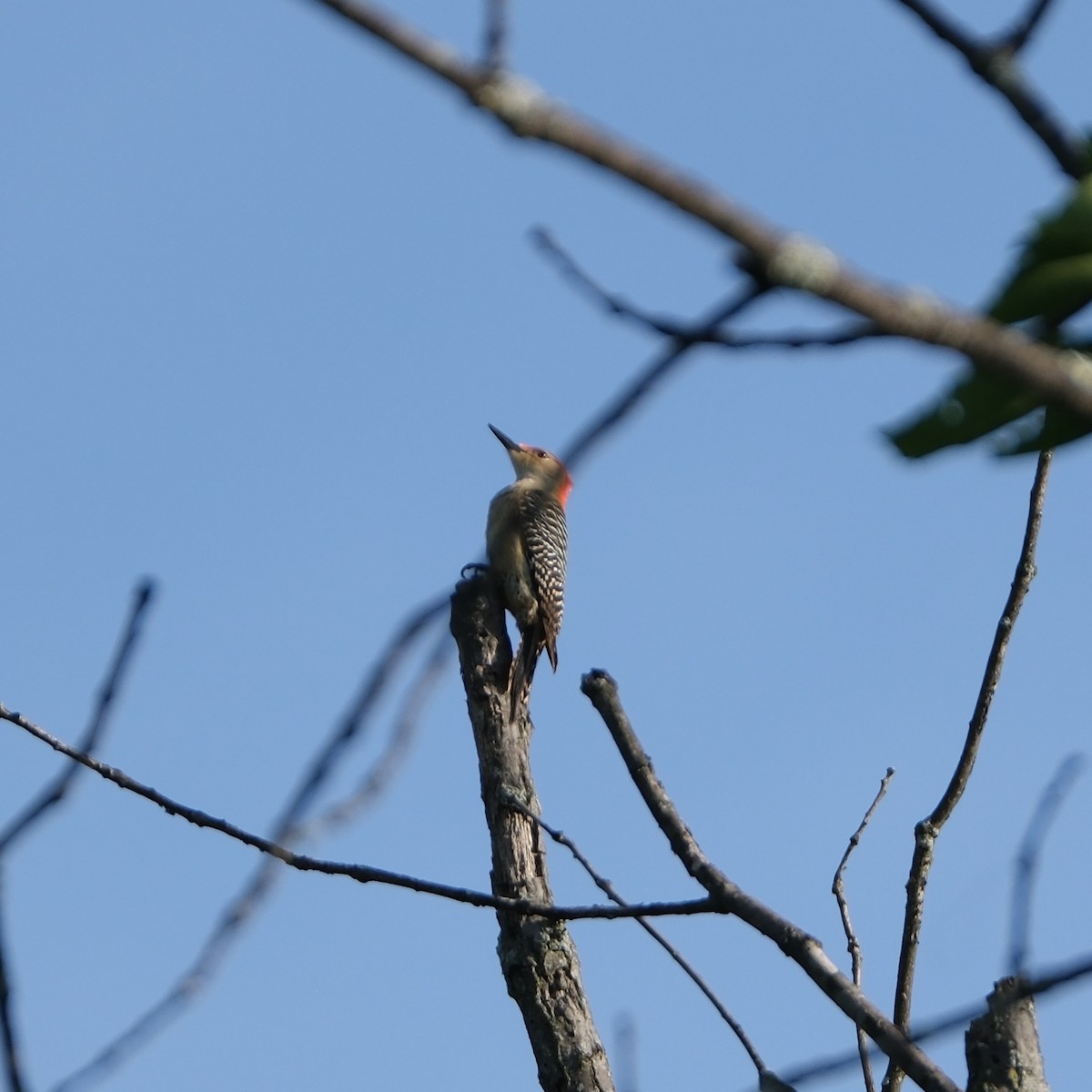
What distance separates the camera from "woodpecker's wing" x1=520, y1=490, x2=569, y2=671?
32.8 ft

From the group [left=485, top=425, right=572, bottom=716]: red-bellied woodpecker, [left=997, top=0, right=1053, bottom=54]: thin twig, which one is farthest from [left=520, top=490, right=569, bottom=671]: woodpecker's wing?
[left=997, top=0, right=1053, bottom=54]: thin twig

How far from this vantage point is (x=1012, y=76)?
160 centimetres

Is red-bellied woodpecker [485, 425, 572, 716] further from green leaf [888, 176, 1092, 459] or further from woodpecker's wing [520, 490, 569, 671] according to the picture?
green leaf [888, 176, 1092, 459]

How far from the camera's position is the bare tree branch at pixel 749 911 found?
2916 millimetres

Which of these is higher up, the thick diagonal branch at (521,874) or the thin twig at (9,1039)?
the thick diagonal branch at (521,874)

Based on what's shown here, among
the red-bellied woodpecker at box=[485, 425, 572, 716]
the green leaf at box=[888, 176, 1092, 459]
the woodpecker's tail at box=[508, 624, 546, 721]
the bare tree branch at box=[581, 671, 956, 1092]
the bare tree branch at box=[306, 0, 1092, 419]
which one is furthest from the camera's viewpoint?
the red-bellied woodpecker at box=[485, 425, 572, 716]

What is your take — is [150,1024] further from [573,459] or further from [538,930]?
[538,930]

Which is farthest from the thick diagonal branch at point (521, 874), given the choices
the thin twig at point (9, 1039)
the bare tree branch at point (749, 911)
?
the thin twig at point (9, 1039)

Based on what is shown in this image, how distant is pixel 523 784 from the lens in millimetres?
5523

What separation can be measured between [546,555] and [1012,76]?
896 cm

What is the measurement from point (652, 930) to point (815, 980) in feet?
1.91

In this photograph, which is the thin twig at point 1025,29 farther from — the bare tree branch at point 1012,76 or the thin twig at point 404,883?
the thin twig at point 404,883

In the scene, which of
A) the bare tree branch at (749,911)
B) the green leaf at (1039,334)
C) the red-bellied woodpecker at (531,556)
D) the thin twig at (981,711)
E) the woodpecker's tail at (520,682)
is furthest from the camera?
the red-bellied woodpecker at (531,556)

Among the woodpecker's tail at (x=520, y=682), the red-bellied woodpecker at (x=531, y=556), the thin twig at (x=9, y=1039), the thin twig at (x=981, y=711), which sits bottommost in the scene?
the thin twig at (x=9, y=1039)
